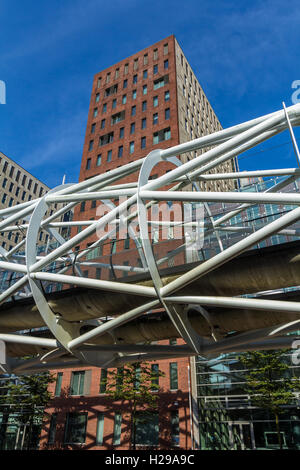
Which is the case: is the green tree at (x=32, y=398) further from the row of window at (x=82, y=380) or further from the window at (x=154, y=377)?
the window at (x=154, y=377)

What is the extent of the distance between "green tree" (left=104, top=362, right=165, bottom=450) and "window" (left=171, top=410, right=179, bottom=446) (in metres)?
1.67

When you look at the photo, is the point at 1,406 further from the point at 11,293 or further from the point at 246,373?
the point at 11,293

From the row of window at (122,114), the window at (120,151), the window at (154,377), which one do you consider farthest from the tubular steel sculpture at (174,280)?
the row of window at (122,114)

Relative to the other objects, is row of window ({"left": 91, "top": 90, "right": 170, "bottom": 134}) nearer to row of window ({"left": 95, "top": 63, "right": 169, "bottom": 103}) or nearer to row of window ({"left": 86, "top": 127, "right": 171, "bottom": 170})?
row of window ({"left": 95, "top": 63, "right": 169, "bottom": 103})

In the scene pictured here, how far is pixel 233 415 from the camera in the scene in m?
29.9

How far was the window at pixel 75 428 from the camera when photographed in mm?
33681

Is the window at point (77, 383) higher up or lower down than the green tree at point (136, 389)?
higher up

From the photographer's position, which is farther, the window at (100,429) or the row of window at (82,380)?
the window at (100,429)

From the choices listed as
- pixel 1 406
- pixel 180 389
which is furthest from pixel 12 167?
pixel 180 389

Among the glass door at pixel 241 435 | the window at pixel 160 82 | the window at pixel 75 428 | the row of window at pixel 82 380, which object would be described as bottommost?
the glass door at pixel 241 435

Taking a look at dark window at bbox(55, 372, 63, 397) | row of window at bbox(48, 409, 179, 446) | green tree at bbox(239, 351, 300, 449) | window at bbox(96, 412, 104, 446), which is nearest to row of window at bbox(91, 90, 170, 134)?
dark window at bbox(55, 372, 63, 397)

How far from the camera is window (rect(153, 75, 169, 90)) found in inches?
1953
